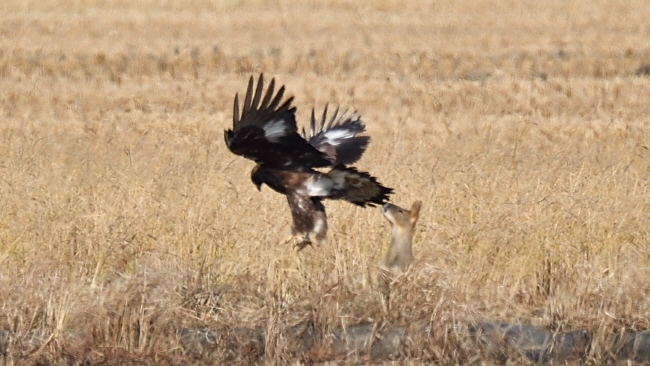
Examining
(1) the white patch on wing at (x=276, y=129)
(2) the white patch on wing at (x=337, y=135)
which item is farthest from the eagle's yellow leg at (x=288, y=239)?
(2) the white patch on wing at (x=337, y=135)

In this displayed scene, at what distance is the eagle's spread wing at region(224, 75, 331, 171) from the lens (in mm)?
4957

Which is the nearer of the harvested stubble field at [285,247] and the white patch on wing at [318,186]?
the harvested stubble field at [285,247]

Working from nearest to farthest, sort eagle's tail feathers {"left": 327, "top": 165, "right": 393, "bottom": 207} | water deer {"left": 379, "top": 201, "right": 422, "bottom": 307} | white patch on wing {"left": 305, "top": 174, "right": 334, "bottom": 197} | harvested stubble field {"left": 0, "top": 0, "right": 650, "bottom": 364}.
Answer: harvested stubble field {"left": 0, "top": 0, "right": 650, "bottom": 364} → water deer {"left": 379, "top": 201, "right": 422, "bottom": 307} → eagle's tail feathers {"left": 327, "top": 165, "right": 393, "bottom": 207} → white patch on wing {"left": 305, "top": 174, "right": 334, "bottom": 197}

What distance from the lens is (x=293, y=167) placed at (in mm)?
5371

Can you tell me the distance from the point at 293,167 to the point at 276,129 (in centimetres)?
39

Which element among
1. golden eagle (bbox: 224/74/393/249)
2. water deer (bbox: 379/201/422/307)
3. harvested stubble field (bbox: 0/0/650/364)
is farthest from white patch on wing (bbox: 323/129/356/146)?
water deer (bbox: 379/201/422/307)

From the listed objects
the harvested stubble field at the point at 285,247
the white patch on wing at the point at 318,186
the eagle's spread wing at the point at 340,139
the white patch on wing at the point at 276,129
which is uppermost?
the white patch on wing at the point at 276,129

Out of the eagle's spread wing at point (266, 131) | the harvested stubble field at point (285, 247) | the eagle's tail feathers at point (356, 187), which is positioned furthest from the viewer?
the eagle's tail feathers at point (356, 187)

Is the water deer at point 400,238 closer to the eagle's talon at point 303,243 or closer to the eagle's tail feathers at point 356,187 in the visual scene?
the eagle's tail feathers at point 356,187

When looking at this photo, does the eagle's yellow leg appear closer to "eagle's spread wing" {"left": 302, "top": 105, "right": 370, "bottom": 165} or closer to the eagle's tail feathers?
the eagle's tail feathers

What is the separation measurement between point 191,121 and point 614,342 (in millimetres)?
Answer: 10653

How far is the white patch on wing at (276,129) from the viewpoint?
500 centimetres

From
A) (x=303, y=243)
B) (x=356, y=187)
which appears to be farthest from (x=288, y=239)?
(x=356, y=187)

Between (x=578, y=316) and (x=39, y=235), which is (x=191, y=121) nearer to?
(x=39, y=235)
